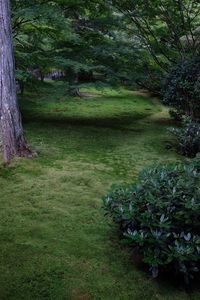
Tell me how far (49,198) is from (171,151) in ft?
9.60

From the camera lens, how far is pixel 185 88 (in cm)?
679

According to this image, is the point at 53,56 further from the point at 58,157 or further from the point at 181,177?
the point at 181,177

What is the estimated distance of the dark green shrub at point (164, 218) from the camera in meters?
2.61

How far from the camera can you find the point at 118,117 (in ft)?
29.9

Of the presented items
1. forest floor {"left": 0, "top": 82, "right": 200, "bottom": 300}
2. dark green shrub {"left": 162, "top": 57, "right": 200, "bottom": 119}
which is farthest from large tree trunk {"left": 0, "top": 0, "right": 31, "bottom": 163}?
dark green shrub {"left": 162, "top": 57, "right": 200, "bottom": 119}

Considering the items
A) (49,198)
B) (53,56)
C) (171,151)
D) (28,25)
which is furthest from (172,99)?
(49,198)

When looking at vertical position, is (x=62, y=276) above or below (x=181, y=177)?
below

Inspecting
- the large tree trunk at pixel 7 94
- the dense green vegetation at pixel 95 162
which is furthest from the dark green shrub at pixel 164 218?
the large tree trunk at pixel 7 94

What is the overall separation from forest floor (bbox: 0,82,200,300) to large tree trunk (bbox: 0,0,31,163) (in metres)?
0.32

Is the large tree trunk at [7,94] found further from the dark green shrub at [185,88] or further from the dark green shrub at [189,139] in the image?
the dark green shrub at [185,88]

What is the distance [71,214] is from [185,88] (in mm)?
4151

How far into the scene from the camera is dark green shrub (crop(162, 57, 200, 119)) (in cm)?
672

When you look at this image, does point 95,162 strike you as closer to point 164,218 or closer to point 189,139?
point 189,139

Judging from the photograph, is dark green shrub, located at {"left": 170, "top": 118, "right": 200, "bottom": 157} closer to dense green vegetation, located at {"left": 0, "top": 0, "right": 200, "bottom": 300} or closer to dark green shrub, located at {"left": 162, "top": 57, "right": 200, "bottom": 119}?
dense green vegetation, located at {"left": 0, "top": 0, "right": 200, "bottom": 300}
